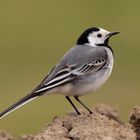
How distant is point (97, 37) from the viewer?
10.4 meters

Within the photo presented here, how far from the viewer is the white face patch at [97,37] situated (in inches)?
405

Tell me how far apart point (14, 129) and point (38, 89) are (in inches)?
243

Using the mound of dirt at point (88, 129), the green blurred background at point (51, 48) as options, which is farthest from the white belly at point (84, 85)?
the green blurred background at point (51, 48)

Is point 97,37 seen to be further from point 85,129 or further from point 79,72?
point 85,129

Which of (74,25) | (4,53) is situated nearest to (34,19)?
(74,25)

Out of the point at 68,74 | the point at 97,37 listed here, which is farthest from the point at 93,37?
the point at 68,74

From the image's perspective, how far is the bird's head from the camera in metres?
10.2

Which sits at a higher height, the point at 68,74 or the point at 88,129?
the point at 68,74

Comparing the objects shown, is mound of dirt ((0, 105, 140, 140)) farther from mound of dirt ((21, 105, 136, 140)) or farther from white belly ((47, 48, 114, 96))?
white belly ((47, 48, 114, 96))

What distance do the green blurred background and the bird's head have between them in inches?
184

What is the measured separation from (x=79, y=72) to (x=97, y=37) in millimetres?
767

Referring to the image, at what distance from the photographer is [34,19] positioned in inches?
963

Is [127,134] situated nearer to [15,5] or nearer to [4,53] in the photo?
→ [4,53]

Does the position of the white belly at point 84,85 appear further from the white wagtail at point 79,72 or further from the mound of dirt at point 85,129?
the mound of dirt at point 85,129
